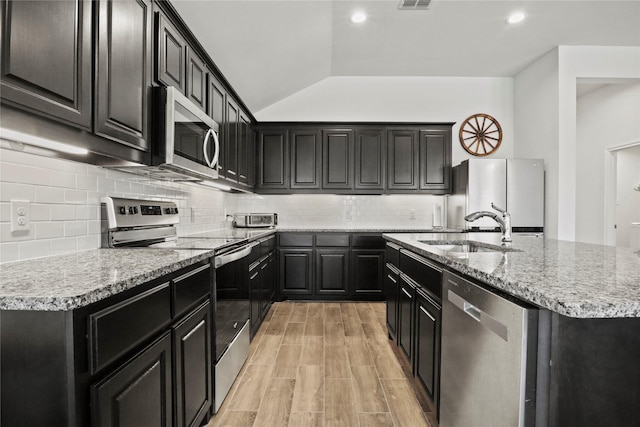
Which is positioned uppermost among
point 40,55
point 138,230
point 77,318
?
point 40,55

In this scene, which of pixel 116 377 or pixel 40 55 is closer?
pixel 116 377

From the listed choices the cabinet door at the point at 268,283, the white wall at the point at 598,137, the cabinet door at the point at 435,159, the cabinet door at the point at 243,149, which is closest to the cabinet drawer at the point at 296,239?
the cabinet door at the point at 268,283

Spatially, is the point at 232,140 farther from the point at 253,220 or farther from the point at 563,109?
the point at 563,109

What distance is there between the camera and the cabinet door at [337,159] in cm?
416

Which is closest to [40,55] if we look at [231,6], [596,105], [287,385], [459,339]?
[231,6]

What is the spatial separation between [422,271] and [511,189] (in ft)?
8.46

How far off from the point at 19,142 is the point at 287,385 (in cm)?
186

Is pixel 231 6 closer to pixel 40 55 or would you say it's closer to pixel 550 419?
pixel 40 55

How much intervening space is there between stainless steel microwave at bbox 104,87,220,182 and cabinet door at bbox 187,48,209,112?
265mm

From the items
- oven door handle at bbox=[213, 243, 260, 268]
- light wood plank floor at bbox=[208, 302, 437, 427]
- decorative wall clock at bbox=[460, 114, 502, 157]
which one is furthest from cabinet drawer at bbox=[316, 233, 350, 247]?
decorative wall clock at bbox=[460, 114, 502, 157]

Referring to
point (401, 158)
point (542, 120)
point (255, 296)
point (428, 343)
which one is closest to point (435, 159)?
point (401, 158)

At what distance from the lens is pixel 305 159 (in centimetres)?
419

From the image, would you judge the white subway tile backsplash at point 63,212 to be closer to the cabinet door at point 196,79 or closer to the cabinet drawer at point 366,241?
the cabinet door at point 196,79

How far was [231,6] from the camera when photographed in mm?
2273
